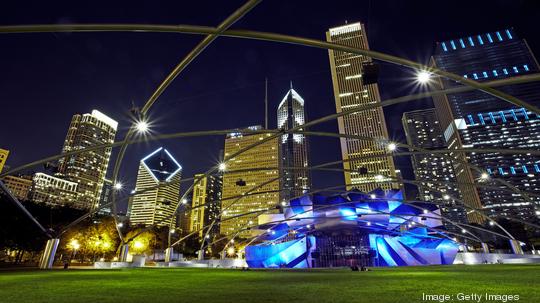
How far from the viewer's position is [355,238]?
58.8 m

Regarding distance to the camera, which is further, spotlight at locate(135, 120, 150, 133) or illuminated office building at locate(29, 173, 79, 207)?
illuminated office building at locate(29, 173, 79, 207)

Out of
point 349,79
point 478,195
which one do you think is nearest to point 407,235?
point 349,79

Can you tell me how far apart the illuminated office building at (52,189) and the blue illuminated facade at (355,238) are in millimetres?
144295

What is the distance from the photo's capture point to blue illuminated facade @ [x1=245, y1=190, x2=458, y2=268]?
53719 millimetres

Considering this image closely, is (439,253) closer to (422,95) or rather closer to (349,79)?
(422,95)

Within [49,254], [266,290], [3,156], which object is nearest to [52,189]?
[3,156]

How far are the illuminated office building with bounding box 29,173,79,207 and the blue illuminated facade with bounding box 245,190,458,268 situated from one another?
144295mm

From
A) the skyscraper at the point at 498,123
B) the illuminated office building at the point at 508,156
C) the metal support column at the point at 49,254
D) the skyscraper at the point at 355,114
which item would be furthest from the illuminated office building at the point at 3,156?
the illuminated office building at the point at 508,156

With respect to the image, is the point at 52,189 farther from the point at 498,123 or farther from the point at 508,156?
the point at 498,123

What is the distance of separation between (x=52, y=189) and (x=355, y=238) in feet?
589

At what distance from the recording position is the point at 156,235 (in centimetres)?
7719

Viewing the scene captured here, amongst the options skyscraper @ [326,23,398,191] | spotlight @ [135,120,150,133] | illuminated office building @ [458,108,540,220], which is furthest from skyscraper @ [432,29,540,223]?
spotlight @ [135,120,150,133]

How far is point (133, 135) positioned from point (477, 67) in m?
249

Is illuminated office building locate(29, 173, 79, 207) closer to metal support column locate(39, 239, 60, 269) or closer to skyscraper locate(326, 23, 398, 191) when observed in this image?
metal support column locate(39, 239, 60, 269)
